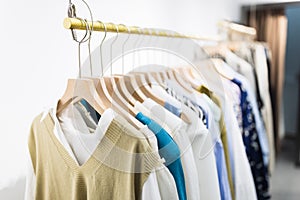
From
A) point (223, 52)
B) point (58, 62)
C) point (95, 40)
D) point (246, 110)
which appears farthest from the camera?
point (223, 52)

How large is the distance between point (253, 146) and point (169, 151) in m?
0.81

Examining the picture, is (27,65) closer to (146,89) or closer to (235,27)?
(146,89)

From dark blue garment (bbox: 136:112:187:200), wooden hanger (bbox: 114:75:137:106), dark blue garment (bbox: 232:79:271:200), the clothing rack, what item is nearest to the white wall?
wooden hanger (bbox: 114:75:137:106)

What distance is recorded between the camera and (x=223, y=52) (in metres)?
1.73

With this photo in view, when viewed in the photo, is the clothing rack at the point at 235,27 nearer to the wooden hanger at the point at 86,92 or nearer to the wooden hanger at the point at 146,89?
the wooden hanger at the point at 146,89

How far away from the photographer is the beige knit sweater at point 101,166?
0.60 meters

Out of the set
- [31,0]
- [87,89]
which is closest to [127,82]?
[87,89]

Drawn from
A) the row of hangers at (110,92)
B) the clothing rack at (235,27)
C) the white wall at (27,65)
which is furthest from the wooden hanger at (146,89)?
the clothing rack at (235,27)

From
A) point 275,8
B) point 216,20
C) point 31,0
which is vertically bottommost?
point 31,0

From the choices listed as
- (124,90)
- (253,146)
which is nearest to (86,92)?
(124,90)

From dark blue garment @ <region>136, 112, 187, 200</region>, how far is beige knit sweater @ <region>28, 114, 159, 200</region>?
58 mm

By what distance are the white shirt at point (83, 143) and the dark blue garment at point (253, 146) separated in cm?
74

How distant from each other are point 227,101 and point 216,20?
125 cm

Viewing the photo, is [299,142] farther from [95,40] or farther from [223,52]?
[95,40]
